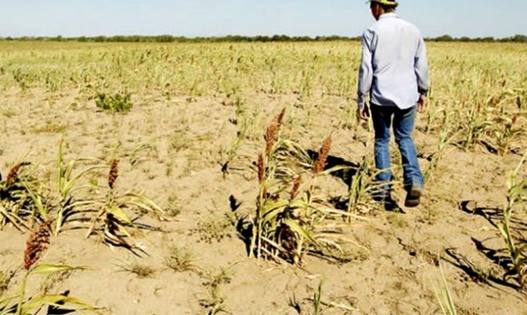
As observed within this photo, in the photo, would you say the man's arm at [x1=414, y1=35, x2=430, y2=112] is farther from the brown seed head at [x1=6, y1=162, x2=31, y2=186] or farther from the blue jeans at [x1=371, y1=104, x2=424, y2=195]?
the brown seed head at [x1=6, y1=162, x2=31, y2=186]

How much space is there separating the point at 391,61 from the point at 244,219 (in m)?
2.00

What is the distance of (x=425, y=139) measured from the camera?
6.86 m

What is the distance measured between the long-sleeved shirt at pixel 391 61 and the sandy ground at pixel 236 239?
106cm

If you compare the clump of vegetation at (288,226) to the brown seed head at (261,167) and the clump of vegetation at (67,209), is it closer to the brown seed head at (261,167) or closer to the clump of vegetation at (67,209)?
the brown seed head at (261,167)

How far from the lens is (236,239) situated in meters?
3.88

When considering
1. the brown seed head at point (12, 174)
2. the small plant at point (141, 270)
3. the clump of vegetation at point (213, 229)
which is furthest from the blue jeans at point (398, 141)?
the brown seed head at point (12, 174)

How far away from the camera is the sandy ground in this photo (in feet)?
10.3

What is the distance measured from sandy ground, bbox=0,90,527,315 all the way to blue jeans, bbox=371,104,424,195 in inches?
13.9

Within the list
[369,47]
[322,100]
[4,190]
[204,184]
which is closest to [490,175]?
[369,47]

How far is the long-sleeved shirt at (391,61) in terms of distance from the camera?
445 cm

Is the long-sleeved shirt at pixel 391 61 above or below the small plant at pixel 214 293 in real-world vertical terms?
above

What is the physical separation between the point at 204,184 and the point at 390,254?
2006 millimetres

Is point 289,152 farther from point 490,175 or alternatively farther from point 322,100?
point 322,100

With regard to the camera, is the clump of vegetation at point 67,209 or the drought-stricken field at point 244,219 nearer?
the drought-stricken field at point 244,219
